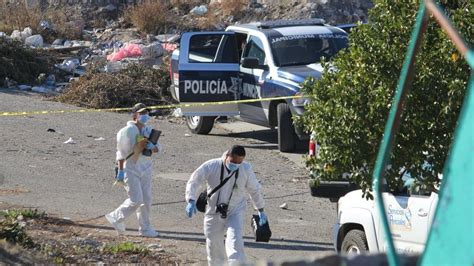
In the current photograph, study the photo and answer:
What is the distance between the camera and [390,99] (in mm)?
8391

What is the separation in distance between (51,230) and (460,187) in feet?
30.4

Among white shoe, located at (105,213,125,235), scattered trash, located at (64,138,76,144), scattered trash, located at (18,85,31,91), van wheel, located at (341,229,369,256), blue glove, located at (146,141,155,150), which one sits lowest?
scattered trash, located at (18,85,31,91)

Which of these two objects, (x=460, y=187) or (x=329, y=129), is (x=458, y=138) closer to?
(x=460, y=187)

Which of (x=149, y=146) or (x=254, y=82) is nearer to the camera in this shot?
(x=149, y=146)

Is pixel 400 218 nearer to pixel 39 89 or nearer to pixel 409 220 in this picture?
pixel 409 220

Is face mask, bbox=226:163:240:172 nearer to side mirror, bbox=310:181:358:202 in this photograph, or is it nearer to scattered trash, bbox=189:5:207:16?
side mirror, bbox=310:181:358:202

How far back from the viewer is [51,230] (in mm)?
→ 11531

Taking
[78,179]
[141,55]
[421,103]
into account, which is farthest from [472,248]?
[141,55]

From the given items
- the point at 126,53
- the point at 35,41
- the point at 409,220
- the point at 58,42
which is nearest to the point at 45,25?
the point at 58,42

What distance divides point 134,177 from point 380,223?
391 cm

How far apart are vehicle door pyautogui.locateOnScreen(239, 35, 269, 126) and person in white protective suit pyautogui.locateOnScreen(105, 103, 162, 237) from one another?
5.46m

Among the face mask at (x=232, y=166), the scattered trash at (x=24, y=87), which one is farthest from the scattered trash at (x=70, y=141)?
the face mask at (x=232, y=166)

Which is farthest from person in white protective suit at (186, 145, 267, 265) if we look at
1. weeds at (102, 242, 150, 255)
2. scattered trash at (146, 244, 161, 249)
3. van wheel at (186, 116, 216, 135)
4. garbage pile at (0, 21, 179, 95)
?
garbage pile at (0, 21, 179, 95)

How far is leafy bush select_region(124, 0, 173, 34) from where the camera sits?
2645 cm
